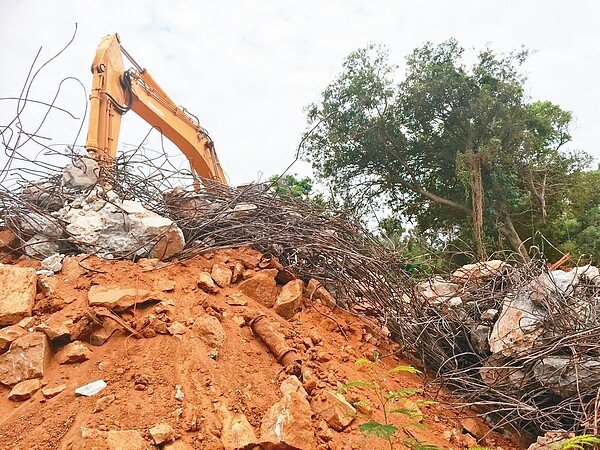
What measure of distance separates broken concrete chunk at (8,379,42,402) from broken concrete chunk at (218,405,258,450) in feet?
2.94

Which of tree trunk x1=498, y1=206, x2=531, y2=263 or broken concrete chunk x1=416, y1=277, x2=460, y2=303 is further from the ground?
tree trunk x1=498, y1=206, x2=531, y2=263

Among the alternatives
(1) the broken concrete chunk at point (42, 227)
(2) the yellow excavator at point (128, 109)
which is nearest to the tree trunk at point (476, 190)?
(2) the yellow excavator at point (128, 109)

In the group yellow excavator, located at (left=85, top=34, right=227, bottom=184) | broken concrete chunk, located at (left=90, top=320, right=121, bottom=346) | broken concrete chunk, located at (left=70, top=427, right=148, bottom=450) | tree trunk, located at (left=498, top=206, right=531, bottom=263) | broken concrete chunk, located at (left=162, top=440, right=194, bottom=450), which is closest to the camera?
broken concrete chunk, located at (left=70, top=427, right=148, bottom=450)

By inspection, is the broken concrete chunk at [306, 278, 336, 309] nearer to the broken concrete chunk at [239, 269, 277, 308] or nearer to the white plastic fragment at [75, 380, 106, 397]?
the broken concrete chunk at [239, 269, 277, 308]

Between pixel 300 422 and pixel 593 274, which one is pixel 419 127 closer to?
pixel 593 274

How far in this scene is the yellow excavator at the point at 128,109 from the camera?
4.61 m

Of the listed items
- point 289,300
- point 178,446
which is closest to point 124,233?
point 289,300

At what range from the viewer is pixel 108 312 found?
2.62 meters

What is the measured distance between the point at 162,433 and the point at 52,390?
0.65m

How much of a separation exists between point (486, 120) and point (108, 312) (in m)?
11.7

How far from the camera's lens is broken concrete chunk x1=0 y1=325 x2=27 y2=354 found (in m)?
2.42

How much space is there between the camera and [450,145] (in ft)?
42.5

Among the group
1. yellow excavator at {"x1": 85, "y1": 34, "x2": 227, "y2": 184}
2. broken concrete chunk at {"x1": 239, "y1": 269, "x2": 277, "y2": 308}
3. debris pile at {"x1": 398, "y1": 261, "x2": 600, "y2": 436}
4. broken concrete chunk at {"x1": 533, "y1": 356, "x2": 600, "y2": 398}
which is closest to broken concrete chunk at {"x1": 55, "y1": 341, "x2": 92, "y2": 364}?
broken concrete chunk at {"x1": 239, "y1": 269, "x2": 277, "y2": 308}

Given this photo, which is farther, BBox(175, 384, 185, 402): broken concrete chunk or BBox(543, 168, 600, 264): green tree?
BBox(543, 168, 600, 264): green tree
